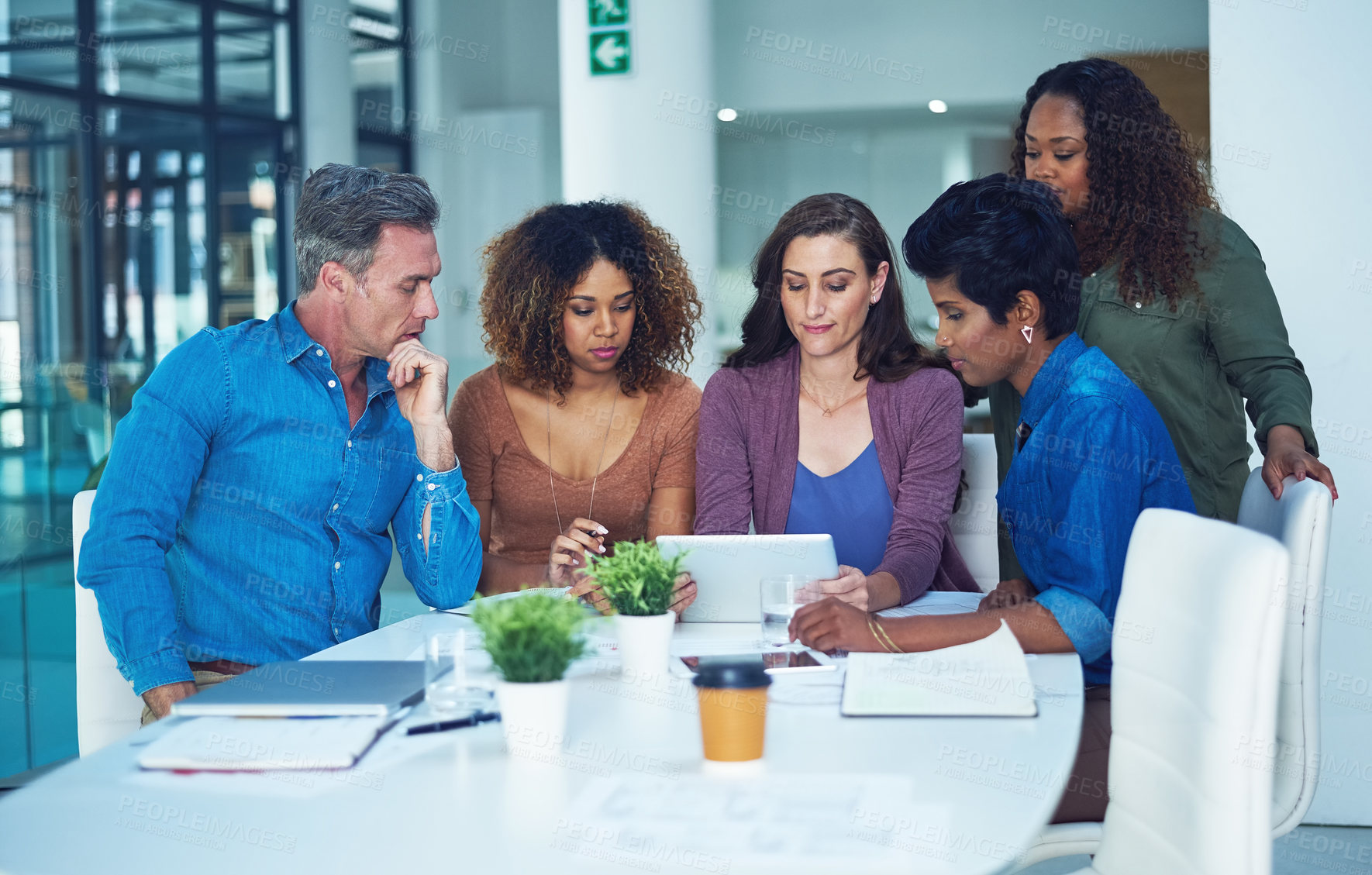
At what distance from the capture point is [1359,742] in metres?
3.12

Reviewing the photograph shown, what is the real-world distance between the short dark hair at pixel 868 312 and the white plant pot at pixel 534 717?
1.35m

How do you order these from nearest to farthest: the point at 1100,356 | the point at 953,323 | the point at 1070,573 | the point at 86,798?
1. the point at 86,798
2. the point at 1070,573
3. the point at 1100,356
4. the point at 953,323

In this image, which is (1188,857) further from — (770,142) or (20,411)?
(770,142)

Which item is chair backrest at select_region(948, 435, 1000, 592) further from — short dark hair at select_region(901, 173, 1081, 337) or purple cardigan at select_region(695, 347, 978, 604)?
short dark hair at select_region(901, 173, 1081, 337)

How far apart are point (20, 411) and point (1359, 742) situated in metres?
3.94

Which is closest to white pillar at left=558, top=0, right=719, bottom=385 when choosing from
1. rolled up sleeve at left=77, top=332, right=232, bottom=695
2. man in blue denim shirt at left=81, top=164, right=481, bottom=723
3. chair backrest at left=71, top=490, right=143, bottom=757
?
man in blue denim shirt at left=81, top=164, right=481, bottom=723

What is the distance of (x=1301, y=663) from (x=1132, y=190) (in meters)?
1.13

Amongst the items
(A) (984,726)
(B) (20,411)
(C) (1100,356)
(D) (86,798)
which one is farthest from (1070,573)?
(B) (20,411)

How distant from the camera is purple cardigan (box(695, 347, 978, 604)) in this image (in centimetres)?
230

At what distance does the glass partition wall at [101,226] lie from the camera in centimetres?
364

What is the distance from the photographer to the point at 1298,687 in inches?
69.5

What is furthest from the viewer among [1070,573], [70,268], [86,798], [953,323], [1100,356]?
[70,268]

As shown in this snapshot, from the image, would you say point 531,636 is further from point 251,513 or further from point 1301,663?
point 1301,663

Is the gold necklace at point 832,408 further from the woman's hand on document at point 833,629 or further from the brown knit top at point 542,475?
the woman's hand on document at point 833,629
